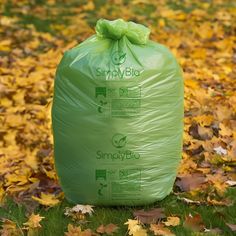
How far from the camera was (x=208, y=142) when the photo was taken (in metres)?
3.83

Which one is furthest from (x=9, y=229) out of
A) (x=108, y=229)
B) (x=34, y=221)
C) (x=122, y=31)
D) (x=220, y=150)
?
(x=220, y=150)

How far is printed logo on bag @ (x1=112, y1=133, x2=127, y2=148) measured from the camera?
10.0 ft

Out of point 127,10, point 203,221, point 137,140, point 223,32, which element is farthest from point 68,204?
point 127,10

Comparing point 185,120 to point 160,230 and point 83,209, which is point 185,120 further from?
point 160,230

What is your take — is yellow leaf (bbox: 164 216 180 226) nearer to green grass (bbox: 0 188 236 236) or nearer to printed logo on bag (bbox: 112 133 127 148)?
green grass (bbox: 0 188 236 236)

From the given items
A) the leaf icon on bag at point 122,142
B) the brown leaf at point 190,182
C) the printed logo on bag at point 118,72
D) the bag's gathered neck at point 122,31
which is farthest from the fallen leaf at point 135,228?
the bag's gathered neck at point 122,31

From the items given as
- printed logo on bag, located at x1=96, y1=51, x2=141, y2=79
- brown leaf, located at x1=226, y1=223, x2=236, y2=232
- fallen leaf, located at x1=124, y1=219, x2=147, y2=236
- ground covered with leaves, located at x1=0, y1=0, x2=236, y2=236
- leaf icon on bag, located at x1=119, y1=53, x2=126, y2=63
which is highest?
leaf icon on bag, located at x1=119, y1=53, x2=126, y2=63

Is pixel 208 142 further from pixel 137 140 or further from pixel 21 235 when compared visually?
pixel 21 235

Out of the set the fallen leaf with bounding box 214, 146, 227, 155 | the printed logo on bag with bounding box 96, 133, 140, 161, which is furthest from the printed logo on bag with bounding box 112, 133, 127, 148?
the fallen leaf with bounding box 214, 146, 227, 155

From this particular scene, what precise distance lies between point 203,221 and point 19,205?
3.24ft

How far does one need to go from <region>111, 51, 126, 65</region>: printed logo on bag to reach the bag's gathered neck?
0.35 ft

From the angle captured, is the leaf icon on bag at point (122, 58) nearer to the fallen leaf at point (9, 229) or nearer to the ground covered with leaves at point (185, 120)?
the ground covered with leaves at point (185, 120)

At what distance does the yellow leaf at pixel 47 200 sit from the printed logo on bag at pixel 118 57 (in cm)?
82

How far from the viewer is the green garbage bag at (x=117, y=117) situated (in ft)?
9.98
